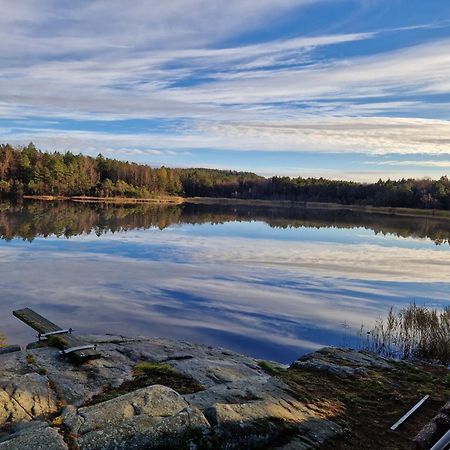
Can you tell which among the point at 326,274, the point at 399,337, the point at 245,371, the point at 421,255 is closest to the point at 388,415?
the point at 245,371

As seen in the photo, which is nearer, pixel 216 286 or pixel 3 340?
pixel 3 340

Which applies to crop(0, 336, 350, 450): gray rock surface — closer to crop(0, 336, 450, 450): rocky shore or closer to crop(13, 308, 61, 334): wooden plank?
crop(0, 336, 450, 450): rocky shore

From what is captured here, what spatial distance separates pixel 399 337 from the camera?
584 inches

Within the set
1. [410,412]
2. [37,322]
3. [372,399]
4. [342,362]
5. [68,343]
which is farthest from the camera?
[342,362]

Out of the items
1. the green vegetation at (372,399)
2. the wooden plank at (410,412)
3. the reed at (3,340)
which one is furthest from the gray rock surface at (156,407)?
the reed at (3,340)

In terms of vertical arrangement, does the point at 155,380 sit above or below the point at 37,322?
below

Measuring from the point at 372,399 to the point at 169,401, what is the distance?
14.8 feet

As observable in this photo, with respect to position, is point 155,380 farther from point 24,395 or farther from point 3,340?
point 3,340

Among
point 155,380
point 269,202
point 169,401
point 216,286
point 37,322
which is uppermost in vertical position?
point 269,202

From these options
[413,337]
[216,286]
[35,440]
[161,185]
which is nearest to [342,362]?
[413,337]

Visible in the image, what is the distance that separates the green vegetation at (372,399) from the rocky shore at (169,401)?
4 cm

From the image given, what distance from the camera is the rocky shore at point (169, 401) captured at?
18.6 feet

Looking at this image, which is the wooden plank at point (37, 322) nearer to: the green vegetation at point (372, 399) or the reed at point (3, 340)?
the reed at point (3, 340)

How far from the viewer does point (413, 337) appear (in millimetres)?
14688
